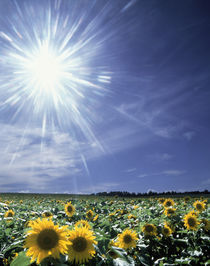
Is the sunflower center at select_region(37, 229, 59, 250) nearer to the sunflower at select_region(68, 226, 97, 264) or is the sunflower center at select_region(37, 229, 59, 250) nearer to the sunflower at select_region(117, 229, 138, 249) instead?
the sunflower at select_region(68, 226, 97, 264)

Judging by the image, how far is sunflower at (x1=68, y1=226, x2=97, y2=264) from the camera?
84.6 inches

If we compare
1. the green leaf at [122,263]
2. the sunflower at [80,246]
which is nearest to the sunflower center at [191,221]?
the green leaf at [122,263]

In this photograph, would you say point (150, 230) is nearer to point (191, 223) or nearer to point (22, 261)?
point (191, 223)

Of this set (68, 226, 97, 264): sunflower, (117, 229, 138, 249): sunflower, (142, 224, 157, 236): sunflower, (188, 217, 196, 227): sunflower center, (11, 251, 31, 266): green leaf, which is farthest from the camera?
(188, 217, 196, 227): sunflower center

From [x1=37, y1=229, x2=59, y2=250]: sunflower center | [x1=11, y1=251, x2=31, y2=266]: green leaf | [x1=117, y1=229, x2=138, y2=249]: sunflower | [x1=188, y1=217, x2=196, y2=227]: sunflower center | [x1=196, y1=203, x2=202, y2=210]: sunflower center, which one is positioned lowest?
[x1=117, y1=229, x2=138, y2=249]: sunflower

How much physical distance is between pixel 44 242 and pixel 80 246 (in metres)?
0.42

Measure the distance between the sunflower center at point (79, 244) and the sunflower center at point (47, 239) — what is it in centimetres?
27

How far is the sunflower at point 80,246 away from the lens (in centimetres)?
215

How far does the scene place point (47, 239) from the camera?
1.99 metres

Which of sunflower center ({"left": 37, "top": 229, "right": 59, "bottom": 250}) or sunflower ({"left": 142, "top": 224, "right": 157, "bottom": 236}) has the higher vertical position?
sunflower center ({"left": 37, "top": 229, "right": 59, "bottom": 250})

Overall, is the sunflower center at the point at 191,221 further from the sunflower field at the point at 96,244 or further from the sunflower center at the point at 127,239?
the sunflower center at the point at 127,239

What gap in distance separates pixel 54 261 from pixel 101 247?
69 centimetres

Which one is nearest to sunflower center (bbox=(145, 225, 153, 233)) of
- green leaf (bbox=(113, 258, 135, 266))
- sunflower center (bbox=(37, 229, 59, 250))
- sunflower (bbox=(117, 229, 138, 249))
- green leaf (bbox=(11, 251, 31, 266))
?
sunflower (bbox=(117, 229, 138, 249))

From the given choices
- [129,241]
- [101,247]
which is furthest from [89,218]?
[101,247]
